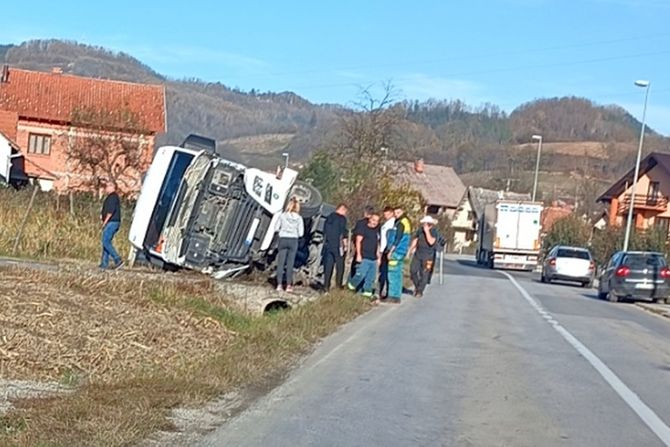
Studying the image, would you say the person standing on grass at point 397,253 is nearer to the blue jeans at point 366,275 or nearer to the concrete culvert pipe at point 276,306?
the blue jeans at point 366,275

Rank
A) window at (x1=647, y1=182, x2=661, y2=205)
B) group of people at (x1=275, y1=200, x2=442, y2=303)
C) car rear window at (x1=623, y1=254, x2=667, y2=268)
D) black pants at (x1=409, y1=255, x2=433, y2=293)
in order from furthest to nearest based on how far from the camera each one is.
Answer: window at (x1=647, y1=182, x2=661, y2=205) → car rear window at (x1=623, y1=254, x2=667, y2=268) → black pants at (x1=409, y1=255, x2=433, y2=293) → group of people at (x1=275, y1=200, x2=442, y2=303)

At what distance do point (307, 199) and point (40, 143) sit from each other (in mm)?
48370

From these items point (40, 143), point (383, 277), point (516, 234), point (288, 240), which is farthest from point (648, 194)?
point (288, 240)

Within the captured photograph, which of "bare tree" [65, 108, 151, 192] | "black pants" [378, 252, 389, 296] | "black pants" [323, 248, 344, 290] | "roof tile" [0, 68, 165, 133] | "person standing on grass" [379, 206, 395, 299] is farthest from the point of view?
"roof tile" [0, 68, 165, 133]

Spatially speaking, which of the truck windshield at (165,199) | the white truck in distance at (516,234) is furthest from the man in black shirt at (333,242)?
the white truck in distance at (516,234)

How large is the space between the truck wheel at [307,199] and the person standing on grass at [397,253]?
1560 mm

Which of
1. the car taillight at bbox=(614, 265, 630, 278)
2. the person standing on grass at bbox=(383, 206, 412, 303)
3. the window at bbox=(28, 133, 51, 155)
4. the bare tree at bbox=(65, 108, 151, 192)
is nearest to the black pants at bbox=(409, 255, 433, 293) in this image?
the person standing on grass at bbox=(383, 206, 412, 303)

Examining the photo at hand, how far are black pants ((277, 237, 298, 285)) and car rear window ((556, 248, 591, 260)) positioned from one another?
22.3 metres

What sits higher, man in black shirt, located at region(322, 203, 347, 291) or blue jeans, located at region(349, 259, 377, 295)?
man in black shirt, located at region(322, 203, 347, 291)

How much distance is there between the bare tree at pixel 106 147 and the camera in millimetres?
54978

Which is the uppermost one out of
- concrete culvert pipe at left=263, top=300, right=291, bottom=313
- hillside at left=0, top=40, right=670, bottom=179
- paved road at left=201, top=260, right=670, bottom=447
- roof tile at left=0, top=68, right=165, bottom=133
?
hillside at left=0, top=40, right=670, bottom=179

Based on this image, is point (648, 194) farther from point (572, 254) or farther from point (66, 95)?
point (66, 95)

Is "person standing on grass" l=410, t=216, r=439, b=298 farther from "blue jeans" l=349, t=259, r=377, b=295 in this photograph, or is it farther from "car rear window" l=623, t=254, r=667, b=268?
"car rear window" l=623, t=254, r=667, b=268

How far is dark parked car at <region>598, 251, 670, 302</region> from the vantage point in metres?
32.2
